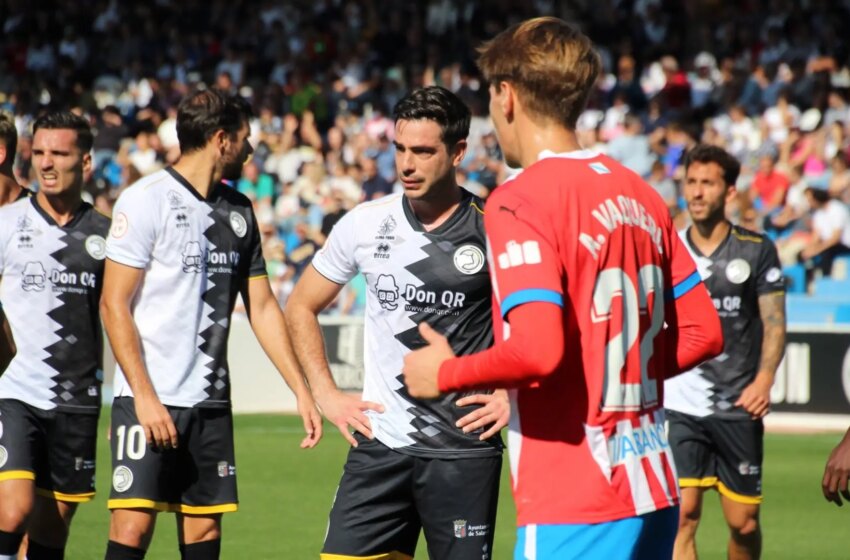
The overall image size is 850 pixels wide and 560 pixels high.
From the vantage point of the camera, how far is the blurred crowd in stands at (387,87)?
19.8m

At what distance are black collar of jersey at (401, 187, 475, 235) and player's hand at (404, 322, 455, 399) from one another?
76.8 inches

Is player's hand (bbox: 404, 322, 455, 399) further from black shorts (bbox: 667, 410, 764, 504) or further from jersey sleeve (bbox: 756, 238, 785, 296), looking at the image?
jersey sleeve (bbox: 756, 238, 785, 296)

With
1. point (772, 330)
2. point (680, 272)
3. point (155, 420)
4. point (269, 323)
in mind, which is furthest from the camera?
point (772, 330)

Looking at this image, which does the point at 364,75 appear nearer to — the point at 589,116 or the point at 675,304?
the point at 589,116

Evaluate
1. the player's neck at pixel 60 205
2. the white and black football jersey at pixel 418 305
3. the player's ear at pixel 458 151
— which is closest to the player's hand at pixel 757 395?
the white and black football jersey at pixel 418 305

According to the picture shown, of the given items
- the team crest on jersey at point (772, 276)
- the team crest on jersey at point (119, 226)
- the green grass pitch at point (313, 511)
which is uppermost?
the team crest on jersey at point (119, 226)

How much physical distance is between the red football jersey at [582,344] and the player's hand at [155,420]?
261 cm

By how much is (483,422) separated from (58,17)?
89.8 ft

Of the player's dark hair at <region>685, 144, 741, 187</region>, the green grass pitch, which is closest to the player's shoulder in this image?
the player's dark hair at <region>685, 144, 741, 187</region>

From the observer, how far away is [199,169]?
6238mm

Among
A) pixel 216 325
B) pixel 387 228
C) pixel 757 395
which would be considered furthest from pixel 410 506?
pixel 757 395

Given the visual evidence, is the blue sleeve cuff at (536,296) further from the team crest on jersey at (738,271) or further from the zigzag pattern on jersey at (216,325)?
the team crest on jersey at (738,271)

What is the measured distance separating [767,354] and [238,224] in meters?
3.39

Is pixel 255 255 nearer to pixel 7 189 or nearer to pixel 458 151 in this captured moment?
pixel 458 151
